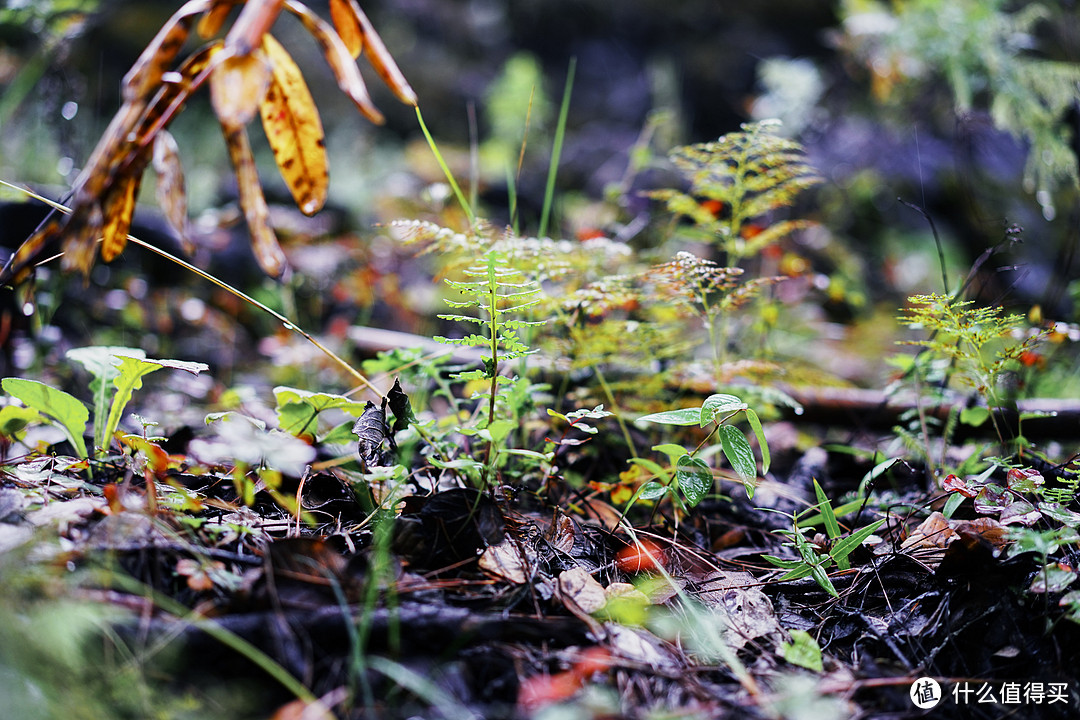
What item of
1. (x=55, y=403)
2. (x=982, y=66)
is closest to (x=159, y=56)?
(x=55, y=403)

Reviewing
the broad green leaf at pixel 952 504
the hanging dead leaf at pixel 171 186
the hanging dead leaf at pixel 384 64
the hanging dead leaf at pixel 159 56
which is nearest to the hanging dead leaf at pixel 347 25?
the hanging dead leaf at pixel 384 64

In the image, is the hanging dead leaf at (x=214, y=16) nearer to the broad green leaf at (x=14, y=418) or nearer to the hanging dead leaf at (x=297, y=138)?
the hanging dead leaf at (x=297, y=138)

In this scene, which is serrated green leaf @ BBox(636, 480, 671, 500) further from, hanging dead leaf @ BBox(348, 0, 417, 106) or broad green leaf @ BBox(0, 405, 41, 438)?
broad green leaf @ BBox(0, 405, 41, 438)

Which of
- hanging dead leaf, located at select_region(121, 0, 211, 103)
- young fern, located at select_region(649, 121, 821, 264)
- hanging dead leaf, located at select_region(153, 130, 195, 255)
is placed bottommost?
young fern, located at select_region(649, 121, 821, 264)

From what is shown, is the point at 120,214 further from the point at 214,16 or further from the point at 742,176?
the point at 742,176

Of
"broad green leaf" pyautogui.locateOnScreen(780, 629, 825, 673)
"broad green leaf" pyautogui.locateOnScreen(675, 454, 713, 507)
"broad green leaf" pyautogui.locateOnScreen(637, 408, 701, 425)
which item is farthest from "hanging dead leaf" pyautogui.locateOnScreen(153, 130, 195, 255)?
"broad green leaf" pyautogui.locateOnScreen(780, 629, 825, 673)

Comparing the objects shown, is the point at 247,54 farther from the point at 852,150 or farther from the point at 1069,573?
the point at 852,150

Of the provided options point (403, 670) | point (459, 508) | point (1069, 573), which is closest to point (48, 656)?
point (403, 670)
